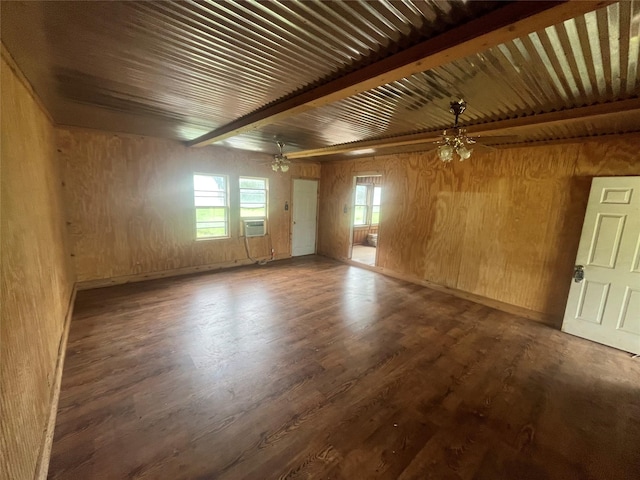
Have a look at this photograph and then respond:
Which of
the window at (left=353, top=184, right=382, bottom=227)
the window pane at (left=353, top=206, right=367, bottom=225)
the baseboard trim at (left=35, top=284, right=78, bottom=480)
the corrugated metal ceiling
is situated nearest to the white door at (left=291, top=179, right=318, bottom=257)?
the window pane at (left=353, top=206, right=367, bottom=225)

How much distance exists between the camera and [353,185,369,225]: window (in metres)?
8.83

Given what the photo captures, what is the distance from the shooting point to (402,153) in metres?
5.04

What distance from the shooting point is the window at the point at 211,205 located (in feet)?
16.7

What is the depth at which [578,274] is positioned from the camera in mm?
3236

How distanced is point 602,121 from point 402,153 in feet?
9.16

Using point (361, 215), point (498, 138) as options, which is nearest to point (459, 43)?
point (498, 138)

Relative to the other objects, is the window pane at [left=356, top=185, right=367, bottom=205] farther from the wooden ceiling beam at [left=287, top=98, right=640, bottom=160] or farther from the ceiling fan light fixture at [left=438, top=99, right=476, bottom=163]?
the ceiling fan light fixture at [left=438, top=99, right=476, bottom=163]

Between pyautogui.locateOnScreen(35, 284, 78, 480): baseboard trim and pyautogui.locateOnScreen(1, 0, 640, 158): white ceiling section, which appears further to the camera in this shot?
pyautogui.locateOnScreen(35, 284, 78, 480): baseboard trim

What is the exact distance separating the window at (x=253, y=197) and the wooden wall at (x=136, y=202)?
19 cm

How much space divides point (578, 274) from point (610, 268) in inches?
11.1

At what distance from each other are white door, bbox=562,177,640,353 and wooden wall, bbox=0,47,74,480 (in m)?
5.05

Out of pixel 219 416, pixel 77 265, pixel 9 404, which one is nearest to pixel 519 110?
pixel 219 416

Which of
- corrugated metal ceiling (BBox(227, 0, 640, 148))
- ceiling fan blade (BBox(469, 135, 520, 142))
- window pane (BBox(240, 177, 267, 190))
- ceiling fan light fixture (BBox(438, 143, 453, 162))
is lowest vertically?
window pane (BBox(240, 177, 267, 190))

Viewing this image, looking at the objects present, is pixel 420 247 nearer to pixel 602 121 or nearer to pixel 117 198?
pixel 602 121
